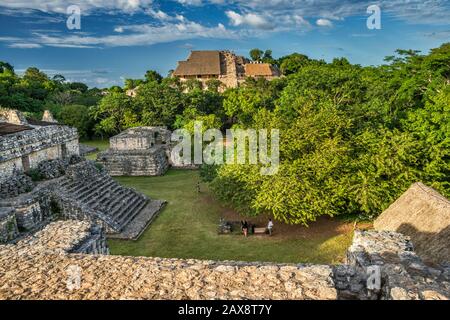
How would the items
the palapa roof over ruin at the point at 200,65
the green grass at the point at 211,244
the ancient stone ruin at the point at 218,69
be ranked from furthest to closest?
the palapa roof over ruin at the point at 200,65 < the ancient stone ruin at the point at 218,69 < the green grass at the point at 211,244

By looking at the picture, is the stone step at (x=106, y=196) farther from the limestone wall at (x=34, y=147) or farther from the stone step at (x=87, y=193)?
the limestone wall at (x=34, y=147)

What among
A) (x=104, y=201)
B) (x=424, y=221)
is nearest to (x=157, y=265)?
(x=424, y=221)

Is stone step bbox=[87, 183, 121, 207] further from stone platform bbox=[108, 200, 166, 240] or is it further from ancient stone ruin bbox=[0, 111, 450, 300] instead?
stone platform bbox=[108, 200, 166, 240]

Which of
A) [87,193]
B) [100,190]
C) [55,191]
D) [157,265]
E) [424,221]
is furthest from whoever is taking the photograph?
[100,190]

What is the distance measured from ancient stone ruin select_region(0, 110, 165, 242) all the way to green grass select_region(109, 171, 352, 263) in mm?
847

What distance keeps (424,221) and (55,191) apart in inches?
551

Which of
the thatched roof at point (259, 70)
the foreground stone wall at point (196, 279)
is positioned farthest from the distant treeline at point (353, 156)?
the thatched roof at point (259, 70)

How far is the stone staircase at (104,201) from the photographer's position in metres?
15.3

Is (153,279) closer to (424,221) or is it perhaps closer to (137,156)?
(424,221)

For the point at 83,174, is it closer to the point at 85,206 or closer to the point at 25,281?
the point at 85,206

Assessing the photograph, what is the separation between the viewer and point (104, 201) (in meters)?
17.1

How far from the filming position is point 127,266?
20.6 feet

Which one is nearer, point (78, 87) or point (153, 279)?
point (153, 279)

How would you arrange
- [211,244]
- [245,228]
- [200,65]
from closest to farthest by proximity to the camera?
[211,244] → [245,228] → [200,65]
